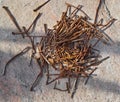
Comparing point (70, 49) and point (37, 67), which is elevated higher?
point (70, 49)

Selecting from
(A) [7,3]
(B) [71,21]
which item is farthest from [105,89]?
(A) [7,3]

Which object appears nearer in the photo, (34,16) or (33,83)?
(33,83)

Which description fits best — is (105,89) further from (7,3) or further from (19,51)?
(7,3)

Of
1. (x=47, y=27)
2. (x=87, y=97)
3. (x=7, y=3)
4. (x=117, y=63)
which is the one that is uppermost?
(x=7, y=3)

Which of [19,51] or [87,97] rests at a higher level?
[19,51]
